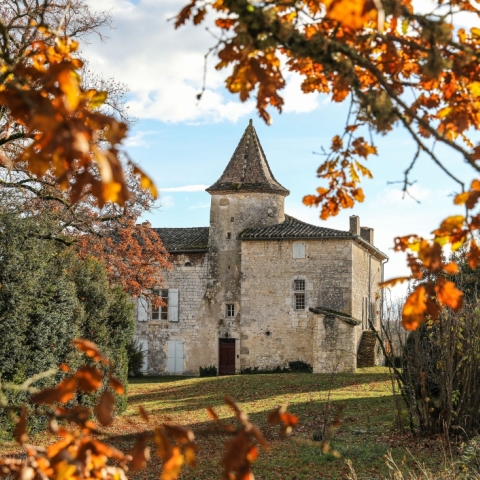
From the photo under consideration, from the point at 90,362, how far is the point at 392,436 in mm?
6244

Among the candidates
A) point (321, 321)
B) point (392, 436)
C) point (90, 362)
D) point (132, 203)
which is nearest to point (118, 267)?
point (132, 203)

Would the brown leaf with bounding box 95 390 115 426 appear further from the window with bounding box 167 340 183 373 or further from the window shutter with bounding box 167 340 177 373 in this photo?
the window shutter with bounding box 167 340 177 373

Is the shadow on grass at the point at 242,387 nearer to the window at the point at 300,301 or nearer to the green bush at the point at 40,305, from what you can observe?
the window at the point at 300,301

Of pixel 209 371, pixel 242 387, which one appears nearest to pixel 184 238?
pixel 209 371

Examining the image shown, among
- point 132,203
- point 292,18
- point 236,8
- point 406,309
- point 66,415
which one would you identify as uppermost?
point 132,203

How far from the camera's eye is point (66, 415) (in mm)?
2283

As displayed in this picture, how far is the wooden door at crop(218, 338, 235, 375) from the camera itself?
27.7 metres

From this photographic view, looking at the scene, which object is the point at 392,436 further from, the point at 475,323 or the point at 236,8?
the point at 236,8

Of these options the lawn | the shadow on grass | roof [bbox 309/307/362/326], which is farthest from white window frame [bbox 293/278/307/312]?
the shadow on grass

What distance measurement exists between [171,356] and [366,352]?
27.6 ft

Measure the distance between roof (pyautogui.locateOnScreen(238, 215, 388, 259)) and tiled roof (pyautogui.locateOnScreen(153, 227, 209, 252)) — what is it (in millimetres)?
2207

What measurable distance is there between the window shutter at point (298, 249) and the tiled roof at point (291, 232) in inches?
16.8

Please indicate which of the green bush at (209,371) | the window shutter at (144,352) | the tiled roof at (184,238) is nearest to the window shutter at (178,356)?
the green bush at (209,371)

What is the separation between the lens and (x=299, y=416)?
1455 cm
